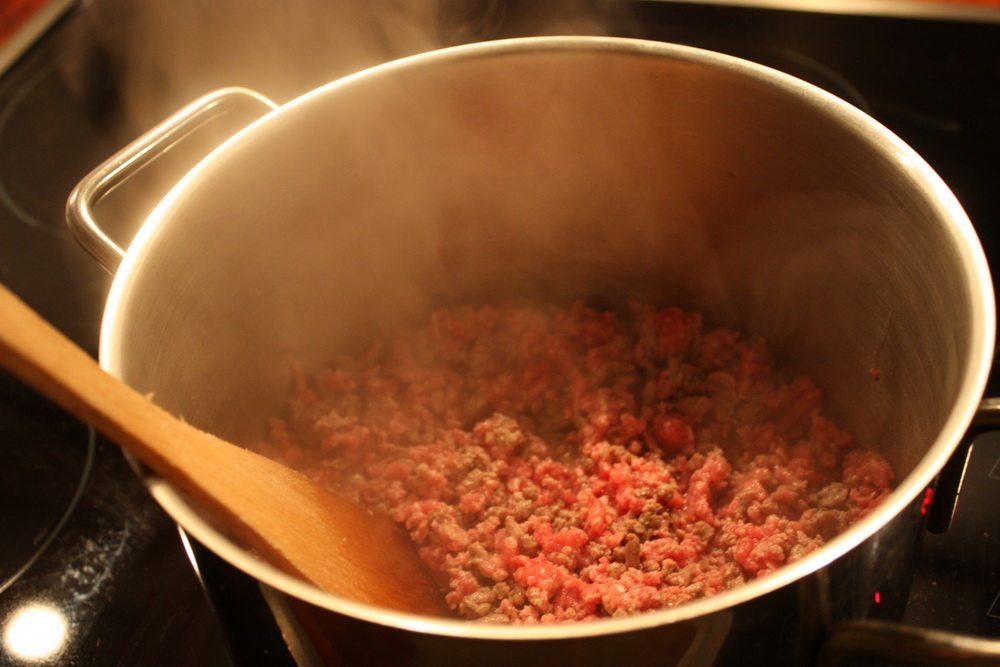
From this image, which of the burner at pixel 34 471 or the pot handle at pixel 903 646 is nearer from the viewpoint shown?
the pot handle at pixel 903 646

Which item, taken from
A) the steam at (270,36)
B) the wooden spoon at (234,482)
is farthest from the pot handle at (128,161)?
the steam at (270,36)

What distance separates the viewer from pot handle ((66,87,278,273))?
1.03m

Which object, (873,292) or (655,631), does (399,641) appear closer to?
(655,631)

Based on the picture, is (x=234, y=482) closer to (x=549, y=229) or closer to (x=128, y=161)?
(x=128, y=161)

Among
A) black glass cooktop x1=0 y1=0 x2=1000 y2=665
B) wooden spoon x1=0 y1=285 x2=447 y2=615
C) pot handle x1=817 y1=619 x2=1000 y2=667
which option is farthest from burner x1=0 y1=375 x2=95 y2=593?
pot handle x1=817 y1=619 x2=1000 y2=667

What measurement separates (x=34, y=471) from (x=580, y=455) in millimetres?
838

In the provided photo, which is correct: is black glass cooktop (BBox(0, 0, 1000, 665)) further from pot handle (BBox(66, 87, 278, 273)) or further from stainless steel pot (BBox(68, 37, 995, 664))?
pot handle (BBox(66, 87, 278, 273))

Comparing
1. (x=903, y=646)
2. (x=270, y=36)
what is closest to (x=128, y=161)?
(x=270, y=36)

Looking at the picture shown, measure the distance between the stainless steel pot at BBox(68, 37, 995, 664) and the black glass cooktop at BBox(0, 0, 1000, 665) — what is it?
7.0 inches

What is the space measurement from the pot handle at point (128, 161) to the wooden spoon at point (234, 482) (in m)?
0.35

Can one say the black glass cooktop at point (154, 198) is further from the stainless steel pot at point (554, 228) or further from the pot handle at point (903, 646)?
the pot handle at point (903, 646)

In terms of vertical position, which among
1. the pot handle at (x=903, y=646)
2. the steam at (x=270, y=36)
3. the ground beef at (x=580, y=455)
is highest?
the steam at (x=270, y=36)

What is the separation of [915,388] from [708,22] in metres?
0.78

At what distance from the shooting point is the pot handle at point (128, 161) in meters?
1.03
